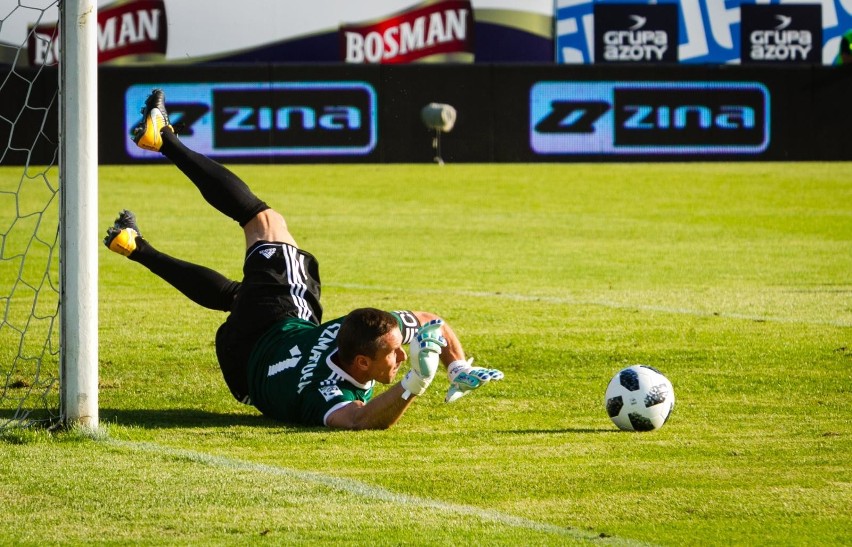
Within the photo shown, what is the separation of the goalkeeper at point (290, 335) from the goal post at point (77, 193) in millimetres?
964

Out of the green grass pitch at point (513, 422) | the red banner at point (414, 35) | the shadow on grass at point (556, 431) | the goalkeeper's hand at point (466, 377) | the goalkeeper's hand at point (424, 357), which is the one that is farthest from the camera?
the red banner at point (414, 35)

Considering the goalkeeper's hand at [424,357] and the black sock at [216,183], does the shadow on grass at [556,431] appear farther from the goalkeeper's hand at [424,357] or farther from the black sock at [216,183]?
the black sock at [216,183]

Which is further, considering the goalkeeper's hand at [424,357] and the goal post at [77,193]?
the goal post at [77,193]

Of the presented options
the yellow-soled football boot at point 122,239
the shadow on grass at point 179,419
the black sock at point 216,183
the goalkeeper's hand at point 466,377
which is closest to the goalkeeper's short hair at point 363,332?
the goalkeeper's hand at point 466,377

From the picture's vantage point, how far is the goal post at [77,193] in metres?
6.07

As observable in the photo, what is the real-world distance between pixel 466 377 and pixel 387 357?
0.38 m

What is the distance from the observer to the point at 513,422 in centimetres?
667

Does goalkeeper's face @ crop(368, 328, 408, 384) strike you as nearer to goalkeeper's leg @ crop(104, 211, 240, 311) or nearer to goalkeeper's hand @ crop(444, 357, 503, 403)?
goalkeeper's hand @ crop(444, 357, 503, 403)

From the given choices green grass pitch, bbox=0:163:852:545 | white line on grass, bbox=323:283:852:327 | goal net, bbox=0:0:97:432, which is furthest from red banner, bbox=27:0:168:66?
white line on grass, bbox=323:283:852:327

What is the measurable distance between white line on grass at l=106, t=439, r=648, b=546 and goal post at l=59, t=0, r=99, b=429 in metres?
0.43

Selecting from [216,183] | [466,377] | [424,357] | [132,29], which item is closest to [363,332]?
[424,357]

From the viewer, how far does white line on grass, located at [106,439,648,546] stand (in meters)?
4.65

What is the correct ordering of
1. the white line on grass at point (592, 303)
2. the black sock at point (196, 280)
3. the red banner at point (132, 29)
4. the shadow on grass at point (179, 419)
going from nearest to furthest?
the shadow on grass at point (179, 419) → the black sock at point (196, 280) → the white line on grass at point (592, 303) → the red banner at point (132, 29)

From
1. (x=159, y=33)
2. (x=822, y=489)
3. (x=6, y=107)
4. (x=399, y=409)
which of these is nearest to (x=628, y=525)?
(x=822, y=489)
